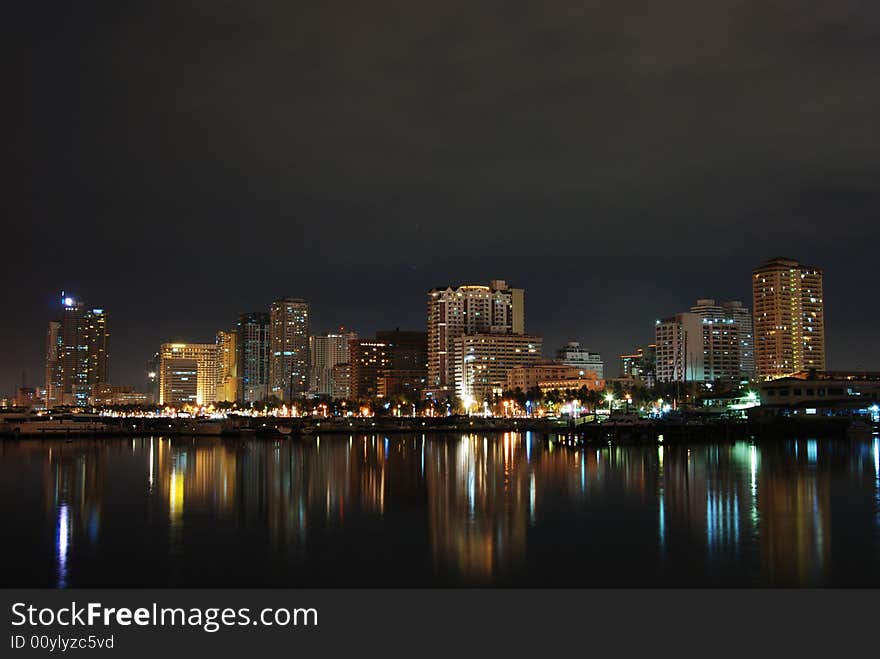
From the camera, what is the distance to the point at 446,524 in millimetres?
29219

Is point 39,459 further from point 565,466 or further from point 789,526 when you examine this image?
point 789,526

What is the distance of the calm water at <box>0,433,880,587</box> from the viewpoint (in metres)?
22.0

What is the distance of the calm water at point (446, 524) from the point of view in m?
22.0
